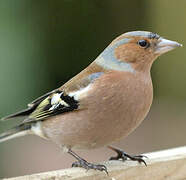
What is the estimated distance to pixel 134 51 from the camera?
9.71 ft

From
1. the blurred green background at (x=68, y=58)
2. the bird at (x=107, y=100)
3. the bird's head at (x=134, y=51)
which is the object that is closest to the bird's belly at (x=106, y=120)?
the bird at (x=107, y=100)

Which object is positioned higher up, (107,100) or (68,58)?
(107,100)

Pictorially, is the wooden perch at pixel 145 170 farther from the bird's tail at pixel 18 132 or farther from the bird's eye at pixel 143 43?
the bird's tail at pixel 18 132

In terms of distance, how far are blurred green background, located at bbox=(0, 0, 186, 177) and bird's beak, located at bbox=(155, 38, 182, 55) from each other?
2.74m

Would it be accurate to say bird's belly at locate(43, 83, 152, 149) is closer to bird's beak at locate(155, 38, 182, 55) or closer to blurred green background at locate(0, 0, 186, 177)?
bird's beak at locate(155, 38, 182, 55)

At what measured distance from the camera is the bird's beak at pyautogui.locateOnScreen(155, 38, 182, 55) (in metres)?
2.80

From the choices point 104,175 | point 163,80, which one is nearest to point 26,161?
point 163,80

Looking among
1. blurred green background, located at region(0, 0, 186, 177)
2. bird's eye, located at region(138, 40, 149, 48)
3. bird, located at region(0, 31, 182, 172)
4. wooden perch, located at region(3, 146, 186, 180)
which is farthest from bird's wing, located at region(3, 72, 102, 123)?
blurred green background, located at region(0, 0, 186, 177)

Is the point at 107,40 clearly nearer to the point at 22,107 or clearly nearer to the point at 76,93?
the point at 22,107

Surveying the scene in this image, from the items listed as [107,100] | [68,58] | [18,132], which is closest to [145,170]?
[107,100]

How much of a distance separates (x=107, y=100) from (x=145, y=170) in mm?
490

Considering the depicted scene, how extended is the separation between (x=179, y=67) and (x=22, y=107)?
3073 mm

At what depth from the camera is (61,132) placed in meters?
2.93

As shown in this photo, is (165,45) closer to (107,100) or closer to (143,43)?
(143,43)
